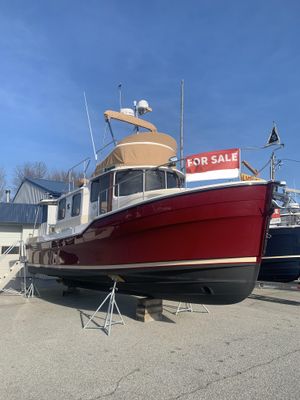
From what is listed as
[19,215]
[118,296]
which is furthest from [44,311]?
[19,215]

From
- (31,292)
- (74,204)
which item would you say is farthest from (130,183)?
(31,292)

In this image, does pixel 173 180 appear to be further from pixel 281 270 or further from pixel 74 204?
pixel 281 270

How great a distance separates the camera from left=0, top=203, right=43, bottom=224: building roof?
1685 cm

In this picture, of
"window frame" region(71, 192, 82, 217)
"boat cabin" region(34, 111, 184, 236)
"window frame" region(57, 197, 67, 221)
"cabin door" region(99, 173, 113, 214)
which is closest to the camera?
"boat cabin" region(34, 111, 184, 236)

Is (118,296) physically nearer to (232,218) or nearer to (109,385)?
(232,218)

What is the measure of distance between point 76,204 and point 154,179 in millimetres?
2454

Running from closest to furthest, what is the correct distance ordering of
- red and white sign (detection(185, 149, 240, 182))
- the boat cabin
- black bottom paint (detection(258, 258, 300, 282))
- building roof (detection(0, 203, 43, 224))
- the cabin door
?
red and white sign (detection(185, 149, 240, 182))
the boat cabin
the cabin door
black bottom paint (detection(258, 258, 300, 282))
building roof (detection(0, 203, 43, 224))

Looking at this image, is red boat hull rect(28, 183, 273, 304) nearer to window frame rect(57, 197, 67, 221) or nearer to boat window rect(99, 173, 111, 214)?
boat window rect(99, 173, 111, 214)

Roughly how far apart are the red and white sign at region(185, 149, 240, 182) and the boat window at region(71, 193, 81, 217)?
3670 mm

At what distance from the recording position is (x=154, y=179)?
7664mm

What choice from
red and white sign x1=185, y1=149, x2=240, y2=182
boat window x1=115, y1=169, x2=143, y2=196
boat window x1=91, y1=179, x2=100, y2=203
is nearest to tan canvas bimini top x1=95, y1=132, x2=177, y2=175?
boat window x1=115, y1=169, x2=143, y2=196

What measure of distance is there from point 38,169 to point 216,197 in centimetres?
4743

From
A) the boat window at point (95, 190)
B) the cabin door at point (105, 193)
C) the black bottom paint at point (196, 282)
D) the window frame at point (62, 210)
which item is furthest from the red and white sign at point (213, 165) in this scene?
the window frame at point (62, 210)

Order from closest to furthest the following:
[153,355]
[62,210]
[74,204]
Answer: [153,355], [74,204], [62,210]
